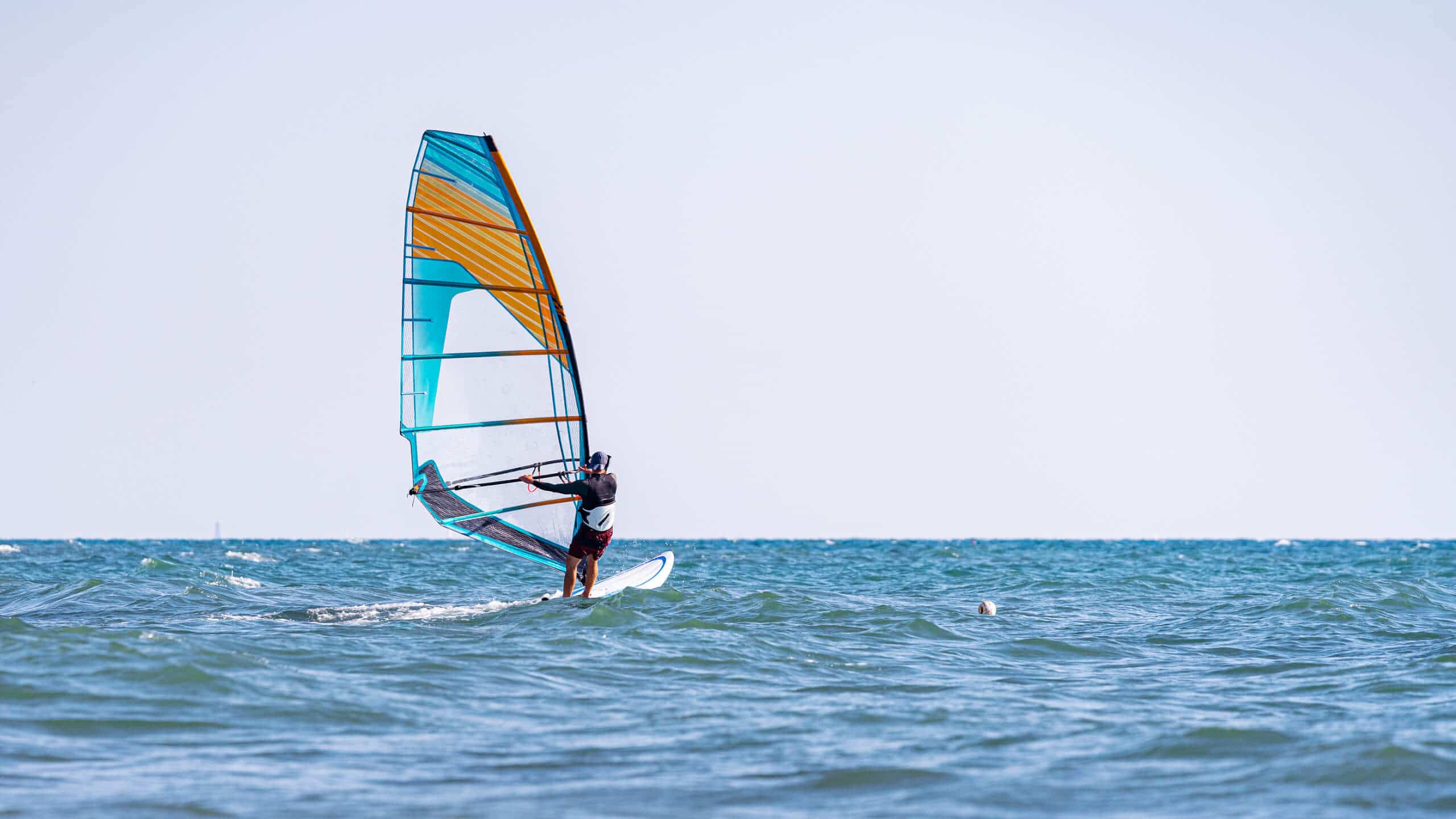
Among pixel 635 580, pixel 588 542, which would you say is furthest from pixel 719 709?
pixel 635 580

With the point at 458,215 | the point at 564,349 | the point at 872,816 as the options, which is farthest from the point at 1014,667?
the point at 458,215

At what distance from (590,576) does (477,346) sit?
2.60m

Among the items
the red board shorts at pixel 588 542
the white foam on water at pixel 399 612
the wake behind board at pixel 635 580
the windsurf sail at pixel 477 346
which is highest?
the windsurf sail at pixel 477 346

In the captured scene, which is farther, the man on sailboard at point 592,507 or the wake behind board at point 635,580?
the wake behind board at point 635,580

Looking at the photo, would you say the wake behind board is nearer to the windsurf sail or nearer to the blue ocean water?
the blue ocean water

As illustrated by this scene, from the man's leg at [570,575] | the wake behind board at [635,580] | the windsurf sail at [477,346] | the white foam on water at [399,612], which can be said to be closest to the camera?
the white foam on water at [399,612]

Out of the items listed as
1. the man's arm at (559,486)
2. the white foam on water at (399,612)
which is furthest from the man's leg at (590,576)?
the man's arm at (559,486)

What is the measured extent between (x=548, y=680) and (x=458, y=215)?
19.0ft

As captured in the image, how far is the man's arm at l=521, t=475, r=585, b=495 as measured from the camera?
1153 cm

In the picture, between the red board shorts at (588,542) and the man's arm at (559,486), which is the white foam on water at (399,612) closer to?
the red board shorts at (588,542)

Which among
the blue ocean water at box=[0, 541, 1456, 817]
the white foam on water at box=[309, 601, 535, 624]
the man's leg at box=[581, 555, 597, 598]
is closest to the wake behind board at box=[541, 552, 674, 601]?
the man's leg at box=[581, 555, 597, 598]

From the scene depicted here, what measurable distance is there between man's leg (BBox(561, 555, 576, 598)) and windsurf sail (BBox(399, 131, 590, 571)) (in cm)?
57

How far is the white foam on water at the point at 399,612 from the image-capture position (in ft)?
38.9

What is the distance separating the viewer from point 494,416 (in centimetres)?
1260
